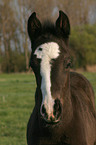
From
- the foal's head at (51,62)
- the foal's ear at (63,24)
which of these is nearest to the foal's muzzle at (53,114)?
the foal's head at (51,62)

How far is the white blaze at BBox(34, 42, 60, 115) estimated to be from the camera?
274 centimetres

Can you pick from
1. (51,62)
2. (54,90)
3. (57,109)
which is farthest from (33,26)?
(57,109)

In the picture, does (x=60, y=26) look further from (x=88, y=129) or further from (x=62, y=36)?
(x=88, y=129)

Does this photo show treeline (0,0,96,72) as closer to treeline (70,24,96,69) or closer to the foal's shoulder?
→ treeline (70,24,96,69)

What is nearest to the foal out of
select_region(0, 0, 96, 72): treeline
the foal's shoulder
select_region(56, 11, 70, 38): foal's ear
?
select_region(56, 11, 70, 38): foal's ear

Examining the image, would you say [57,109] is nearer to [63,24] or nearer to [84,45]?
[63,24]

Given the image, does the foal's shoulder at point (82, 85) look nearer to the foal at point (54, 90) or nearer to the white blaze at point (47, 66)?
the foal at point (54, 90)

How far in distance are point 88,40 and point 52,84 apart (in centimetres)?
4483

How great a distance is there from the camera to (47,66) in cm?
294

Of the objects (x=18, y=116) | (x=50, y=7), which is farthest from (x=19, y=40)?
(x=18, y=116)

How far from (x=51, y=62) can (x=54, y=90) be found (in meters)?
0.33

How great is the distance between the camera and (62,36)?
3.31 meters

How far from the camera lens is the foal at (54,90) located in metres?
2.81

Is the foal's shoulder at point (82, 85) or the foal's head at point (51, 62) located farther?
the foal's shoulder at point (82, 85)
